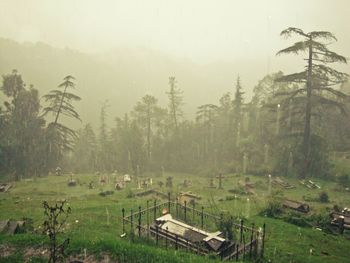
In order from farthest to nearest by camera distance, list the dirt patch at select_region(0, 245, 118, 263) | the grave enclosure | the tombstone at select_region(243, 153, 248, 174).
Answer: the tombstone at select_region(243, 153, 248, 174) → the grave enclosure → the dirt patch at select_region(0, 245, 118, 263)

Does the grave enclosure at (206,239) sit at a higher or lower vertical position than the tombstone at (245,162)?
lower

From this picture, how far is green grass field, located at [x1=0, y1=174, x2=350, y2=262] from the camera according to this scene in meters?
14.7

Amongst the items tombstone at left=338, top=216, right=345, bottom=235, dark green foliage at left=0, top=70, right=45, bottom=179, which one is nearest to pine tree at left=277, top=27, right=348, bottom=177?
tombstone at left=338, top=216, right=345, bottom=235

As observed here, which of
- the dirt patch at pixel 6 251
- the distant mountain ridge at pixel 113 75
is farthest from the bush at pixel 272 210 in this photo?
the distant mountain ridge at pixel 113 75

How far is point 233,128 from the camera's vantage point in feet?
172

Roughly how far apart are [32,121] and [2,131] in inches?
166

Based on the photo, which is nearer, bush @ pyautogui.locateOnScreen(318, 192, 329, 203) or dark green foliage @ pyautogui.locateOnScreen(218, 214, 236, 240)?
dark green foliage @ pyautogui.locateOnScreen(218, 214, 236, 240)

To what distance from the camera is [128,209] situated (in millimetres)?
22812

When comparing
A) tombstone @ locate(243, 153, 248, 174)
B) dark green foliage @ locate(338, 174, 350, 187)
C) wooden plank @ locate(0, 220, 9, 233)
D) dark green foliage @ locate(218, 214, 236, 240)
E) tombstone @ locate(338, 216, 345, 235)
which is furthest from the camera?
tombstone @ locate(243, 153, 248, 174)

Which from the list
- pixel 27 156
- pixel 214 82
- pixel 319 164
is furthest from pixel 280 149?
pixel 214 82

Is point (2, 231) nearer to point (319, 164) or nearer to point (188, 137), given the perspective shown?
point (319, 164)

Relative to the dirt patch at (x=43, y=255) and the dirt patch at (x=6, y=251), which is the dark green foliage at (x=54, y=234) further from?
Result: the dirt patch at (x=6, y=251)

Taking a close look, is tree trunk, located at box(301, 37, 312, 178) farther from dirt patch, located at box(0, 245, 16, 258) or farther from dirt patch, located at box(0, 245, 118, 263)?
dirt patch, located at box(0, 245, 16, 258)

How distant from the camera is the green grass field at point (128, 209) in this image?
14.7m
